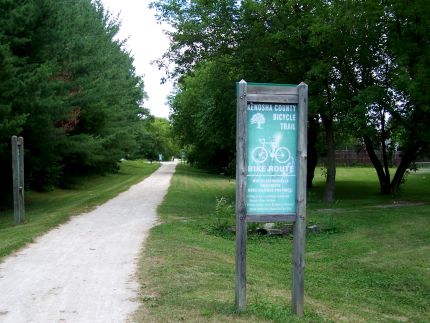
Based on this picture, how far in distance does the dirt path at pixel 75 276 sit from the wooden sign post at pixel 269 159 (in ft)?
5.68

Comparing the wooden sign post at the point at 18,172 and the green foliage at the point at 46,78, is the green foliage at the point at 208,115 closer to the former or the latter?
the green foliage at the point at 46,78

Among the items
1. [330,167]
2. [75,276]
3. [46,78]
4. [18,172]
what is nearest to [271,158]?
[75,276]

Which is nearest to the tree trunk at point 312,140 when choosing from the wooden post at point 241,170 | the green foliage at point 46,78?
the green foliage at point 46,78

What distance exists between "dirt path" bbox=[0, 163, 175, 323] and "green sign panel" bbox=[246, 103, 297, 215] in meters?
1.98

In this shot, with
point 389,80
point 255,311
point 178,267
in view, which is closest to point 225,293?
point 255,311

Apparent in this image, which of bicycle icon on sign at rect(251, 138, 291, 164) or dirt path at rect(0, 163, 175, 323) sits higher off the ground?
bicycle icon on sign at rect(251, 138, 291, 164)

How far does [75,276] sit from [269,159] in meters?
3.79

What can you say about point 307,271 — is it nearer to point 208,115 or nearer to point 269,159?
point 269,159

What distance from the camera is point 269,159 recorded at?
590 centimetres

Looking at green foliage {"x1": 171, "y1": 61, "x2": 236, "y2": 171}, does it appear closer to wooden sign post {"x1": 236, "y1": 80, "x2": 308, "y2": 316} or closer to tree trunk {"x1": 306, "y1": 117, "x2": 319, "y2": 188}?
tree trunk {"x1": 306, "y1": 117, "x2": 319, "y2": 188}

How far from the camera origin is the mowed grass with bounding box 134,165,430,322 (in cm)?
626

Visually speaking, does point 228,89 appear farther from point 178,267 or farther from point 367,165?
point 367,165

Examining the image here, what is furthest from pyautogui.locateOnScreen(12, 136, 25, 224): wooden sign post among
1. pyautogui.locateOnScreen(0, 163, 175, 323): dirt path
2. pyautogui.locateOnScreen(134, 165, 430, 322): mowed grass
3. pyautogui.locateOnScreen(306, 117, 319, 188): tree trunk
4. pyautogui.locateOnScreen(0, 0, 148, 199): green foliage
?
pyautogui.locateOnScreen(306, 117, 319, 188): tree trunk

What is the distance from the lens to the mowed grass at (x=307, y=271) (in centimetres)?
626
